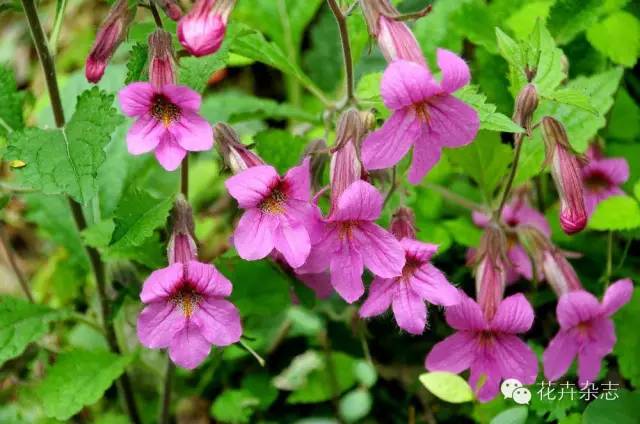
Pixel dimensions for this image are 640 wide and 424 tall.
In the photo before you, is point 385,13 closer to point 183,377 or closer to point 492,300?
point 492,300

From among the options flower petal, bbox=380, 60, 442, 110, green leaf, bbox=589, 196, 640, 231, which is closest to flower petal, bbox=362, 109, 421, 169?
flower petal, bbox=380, 60, 442, 110

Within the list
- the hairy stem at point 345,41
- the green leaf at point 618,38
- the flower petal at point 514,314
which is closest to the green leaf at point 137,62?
the hairy stem at point 345,41

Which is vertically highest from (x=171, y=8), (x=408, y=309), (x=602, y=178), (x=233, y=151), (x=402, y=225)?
(x=171, y=8)

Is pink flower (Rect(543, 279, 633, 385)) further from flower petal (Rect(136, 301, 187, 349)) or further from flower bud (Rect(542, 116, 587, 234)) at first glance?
flower petal (Rect(136, 301, 187, 349))

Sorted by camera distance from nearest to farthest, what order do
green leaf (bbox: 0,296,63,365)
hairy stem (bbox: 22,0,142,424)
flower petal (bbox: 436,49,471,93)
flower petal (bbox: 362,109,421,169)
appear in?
flower petal (bbox: 436,49,471,93) → flower petal (bbox: 362,109,421,169) → hairy stem (bbox: 22,0,142,424) → green leaf (bbox: 0,296,63,365)

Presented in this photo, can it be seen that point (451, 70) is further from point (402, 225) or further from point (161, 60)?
point (161, 60)

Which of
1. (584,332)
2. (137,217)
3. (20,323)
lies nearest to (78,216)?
(20,323)
